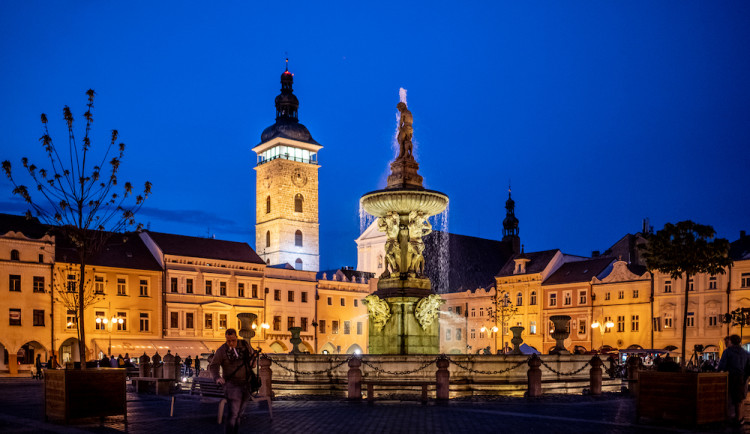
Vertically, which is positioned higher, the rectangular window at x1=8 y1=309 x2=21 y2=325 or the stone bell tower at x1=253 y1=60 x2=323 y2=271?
the stone bell tower at x1=253 y1=60 x2=323 y2=271

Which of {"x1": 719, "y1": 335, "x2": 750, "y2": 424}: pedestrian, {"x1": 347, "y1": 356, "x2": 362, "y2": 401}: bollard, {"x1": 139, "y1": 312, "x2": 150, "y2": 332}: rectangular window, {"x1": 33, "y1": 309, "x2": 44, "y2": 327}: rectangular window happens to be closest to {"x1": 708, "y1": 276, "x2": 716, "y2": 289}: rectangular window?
{"x1": 139, "y1": 312, "x2": 150, "y2": 332}: rectangular window

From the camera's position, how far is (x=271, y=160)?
91375 millimetres

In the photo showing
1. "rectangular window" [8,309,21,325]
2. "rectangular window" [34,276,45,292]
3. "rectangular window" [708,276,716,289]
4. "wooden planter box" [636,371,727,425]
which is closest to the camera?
"wooden planter box" [636,371,727,425]

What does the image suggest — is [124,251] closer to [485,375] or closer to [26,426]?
[485,375]

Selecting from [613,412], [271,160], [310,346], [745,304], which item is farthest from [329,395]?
[271,160]

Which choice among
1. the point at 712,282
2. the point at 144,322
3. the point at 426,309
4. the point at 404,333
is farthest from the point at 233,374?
the point at 712,282

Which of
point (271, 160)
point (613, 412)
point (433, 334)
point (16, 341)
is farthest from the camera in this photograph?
point (271, 160)

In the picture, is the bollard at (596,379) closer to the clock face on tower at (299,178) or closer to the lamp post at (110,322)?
the lamp post at (110,322)

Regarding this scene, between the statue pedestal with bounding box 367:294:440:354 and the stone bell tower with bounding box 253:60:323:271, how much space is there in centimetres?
6383

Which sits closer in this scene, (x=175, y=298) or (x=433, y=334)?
(x=433, y=334)

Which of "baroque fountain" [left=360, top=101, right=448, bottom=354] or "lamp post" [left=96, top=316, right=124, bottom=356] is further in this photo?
"lamp post" [left=96, top=316, right=124, bottom=356]

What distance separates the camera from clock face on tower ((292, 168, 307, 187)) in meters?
Answer: 91.1

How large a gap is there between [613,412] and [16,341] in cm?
4370

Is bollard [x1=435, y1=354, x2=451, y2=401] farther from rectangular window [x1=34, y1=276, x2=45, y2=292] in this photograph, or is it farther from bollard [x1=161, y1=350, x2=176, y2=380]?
rectangular window [x1=34, y1=276, x2=45, y2=292]
